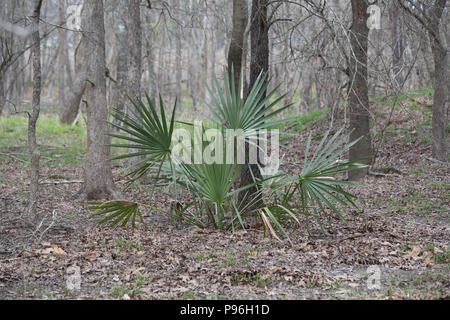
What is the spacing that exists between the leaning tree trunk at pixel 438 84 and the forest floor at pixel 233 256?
228 centimetres

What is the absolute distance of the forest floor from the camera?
16.3 ft

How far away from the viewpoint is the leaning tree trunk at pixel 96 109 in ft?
29.8

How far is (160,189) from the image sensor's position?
34.6ft

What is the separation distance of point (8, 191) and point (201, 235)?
16.1ft

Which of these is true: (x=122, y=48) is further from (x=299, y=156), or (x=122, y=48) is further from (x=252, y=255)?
(x=252, y=255)

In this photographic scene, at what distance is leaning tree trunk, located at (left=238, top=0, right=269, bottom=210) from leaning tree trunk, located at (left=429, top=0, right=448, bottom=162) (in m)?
5.30

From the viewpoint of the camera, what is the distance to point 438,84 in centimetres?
1159

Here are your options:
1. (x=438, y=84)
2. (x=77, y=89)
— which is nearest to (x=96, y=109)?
(x=438, y=84)

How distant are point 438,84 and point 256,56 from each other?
595 centimetres

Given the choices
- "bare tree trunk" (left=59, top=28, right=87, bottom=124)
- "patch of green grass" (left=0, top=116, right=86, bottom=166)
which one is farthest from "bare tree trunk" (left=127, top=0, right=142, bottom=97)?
"patch of green grass" (left=0, top=116, right=86, bottom=166)

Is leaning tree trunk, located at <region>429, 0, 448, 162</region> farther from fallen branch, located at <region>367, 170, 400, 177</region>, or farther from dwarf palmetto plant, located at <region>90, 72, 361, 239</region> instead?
dwarf palmetto plant, located at <region>90, 72, 361, 239</region>

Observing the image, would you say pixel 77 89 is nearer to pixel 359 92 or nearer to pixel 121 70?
pixel 121 70

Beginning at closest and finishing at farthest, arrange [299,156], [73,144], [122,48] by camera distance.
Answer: [299,156]
[73,144]
[122,48]
